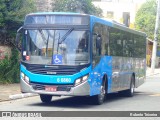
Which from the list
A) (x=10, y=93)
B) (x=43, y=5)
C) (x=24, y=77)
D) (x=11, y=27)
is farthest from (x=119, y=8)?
(x=24, y=77)

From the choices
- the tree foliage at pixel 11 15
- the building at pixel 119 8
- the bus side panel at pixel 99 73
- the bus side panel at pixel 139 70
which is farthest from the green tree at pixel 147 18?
the bus side panel at pixel 99 73

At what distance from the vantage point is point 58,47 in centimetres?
1487

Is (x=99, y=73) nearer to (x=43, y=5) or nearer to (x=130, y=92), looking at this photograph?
(x=130, y=92)

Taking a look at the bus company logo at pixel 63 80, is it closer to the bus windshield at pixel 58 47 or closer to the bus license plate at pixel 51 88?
the bus license plate at pixel 51 88

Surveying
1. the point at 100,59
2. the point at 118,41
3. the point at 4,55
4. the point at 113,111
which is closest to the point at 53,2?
the point at 4,55

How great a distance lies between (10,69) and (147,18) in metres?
41.5

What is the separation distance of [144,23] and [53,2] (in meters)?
32.2

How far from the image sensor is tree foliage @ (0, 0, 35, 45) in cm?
2333

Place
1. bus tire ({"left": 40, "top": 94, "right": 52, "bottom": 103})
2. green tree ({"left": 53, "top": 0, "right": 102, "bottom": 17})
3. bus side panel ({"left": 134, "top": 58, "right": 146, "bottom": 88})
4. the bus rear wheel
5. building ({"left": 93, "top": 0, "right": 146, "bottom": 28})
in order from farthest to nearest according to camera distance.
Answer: building ({"left": 93, "top": 0, "right": 146, "bottom": 28}), green tree ({"left": 53, "top": 0, "right": 102, "bottom": 17}), bus side panel ({"left": 134, "top": 58, "right": 146, "bottom": 88}), the bus rear wheel, bus tire ({"left": 40, "top": 94, "right": 52, "bottom": 103})

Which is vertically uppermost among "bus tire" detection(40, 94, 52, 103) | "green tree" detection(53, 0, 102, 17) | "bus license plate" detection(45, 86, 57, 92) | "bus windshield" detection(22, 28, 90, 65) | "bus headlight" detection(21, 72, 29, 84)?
"green tree" detection(53, 0, 102, 17)

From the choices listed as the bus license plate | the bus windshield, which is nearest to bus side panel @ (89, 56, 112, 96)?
the bus windshield

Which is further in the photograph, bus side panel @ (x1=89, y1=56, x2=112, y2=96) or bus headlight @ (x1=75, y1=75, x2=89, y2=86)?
bus side panel @ (x1=89, y1=56, x2=112, y2=96)

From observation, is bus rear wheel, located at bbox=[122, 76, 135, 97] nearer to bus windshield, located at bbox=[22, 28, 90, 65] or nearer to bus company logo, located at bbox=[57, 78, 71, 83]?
bus windshield, located at bbox=[22, 28, 90, 65]

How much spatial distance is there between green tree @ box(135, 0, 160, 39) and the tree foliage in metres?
39.3
